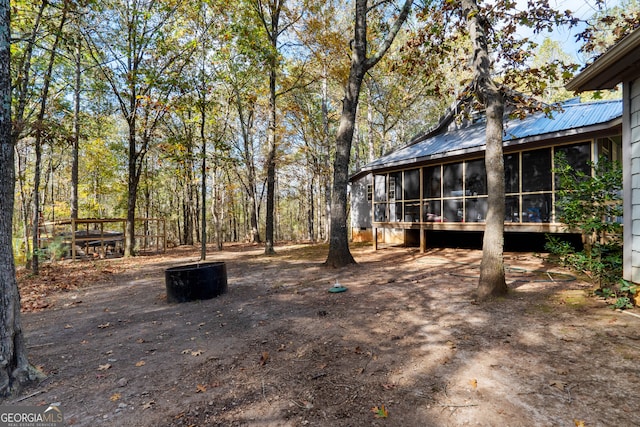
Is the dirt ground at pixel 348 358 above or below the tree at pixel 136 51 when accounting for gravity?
below

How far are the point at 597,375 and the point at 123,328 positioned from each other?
5843mm

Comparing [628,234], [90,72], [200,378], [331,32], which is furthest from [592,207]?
[90,72]

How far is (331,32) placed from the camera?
15164 mm

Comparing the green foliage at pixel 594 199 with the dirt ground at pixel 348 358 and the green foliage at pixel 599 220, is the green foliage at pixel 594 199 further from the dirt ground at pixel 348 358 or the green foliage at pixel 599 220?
the dirt ground at pixel 348 358

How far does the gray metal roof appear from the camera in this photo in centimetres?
754

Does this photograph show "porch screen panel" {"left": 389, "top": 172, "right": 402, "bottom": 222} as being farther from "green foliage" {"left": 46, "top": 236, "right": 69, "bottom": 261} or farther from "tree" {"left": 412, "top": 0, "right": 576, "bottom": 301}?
"green foliage" {"left": 46, "top": 236, "right": 69, "bottom": 261}

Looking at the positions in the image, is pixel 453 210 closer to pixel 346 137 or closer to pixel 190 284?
pixel 346 137

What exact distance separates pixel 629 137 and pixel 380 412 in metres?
5.25

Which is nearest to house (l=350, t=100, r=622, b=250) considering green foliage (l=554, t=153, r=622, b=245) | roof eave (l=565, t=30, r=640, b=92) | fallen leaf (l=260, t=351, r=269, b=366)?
roof eave (l=565, t=30, r=640, b=92)

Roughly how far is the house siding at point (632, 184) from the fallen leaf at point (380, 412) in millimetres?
4299

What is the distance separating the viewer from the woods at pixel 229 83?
195 inches

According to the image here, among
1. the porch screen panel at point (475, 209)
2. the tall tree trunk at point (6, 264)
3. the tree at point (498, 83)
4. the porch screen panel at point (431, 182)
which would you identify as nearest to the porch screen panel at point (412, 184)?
the porch screen panel at point (431, 182)

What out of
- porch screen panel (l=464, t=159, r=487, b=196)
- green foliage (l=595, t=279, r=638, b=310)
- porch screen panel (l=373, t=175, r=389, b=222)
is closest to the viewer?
green foliage (l=595, t=279, r=638, b=310)

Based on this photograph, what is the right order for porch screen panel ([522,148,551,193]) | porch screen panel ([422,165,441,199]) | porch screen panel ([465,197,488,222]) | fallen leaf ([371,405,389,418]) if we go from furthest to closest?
porch screen panel ([422,165,441,199]), porch screen panel ([465,197,488,222]), porch screen panel ([522,148,551,193]), fallen leaf ([371,405,389,418])
